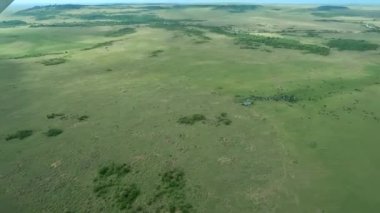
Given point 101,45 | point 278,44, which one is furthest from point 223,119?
point 101,45

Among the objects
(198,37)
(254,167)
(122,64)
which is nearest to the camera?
(254,167)

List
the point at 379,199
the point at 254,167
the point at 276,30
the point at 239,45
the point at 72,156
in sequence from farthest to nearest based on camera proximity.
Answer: the point at 276,30, the point at 239,45, the point at 72,156, the point at 254,167, the point at 379,199

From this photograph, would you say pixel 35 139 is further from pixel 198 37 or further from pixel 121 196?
pixel 198 37

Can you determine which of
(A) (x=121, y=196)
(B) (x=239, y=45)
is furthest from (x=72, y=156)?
(B) (x=239, y=45)

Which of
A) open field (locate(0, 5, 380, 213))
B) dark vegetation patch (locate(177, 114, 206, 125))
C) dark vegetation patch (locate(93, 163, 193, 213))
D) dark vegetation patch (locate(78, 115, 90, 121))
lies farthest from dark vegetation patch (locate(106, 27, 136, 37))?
dark vegetation patch (locate(93, 163, 193, 213))

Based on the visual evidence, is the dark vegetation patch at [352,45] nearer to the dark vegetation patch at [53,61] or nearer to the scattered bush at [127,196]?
the dark vegetation patch at [53,61]

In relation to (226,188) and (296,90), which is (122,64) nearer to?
(296,90)

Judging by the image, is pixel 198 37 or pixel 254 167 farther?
pixel 198 37
